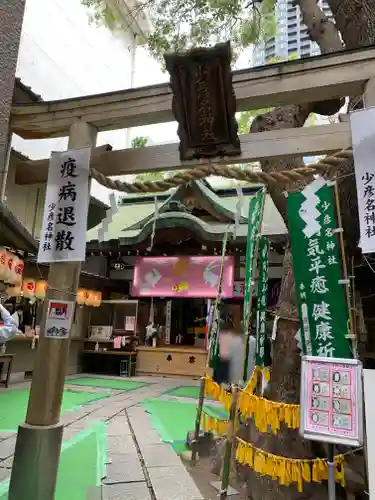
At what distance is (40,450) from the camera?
12.6 ft

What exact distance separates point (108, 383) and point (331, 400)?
1027cm

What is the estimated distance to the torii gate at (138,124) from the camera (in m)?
3.75

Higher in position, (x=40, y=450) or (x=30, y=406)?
(x=30, y=406)

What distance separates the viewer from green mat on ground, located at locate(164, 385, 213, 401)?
10645mm

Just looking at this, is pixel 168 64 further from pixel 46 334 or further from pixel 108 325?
pixel 108 325

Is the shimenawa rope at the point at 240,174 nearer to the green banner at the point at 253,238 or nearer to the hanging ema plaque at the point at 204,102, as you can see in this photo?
the hanging ema plaque at the point at 204,102

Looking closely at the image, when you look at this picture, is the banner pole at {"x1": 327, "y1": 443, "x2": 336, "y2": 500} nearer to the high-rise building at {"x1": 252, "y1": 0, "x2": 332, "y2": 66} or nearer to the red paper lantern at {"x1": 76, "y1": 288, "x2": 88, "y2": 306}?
the red paper lantern at {"x1": 76, "y1": 288, "x2": 88, "y2": 306}

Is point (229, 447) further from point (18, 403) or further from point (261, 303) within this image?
point (18, 403)

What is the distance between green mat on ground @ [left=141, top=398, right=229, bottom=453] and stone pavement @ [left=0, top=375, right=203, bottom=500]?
0.19 metres

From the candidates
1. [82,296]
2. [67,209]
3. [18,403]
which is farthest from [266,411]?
[82,296]

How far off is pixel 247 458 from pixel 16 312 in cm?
928

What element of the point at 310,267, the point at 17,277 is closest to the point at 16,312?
the point at 17,277

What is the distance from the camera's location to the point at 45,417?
398 centimetres

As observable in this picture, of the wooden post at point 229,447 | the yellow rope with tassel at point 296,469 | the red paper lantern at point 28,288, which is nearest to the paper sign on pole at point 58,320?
the wooden post at point 229,447
